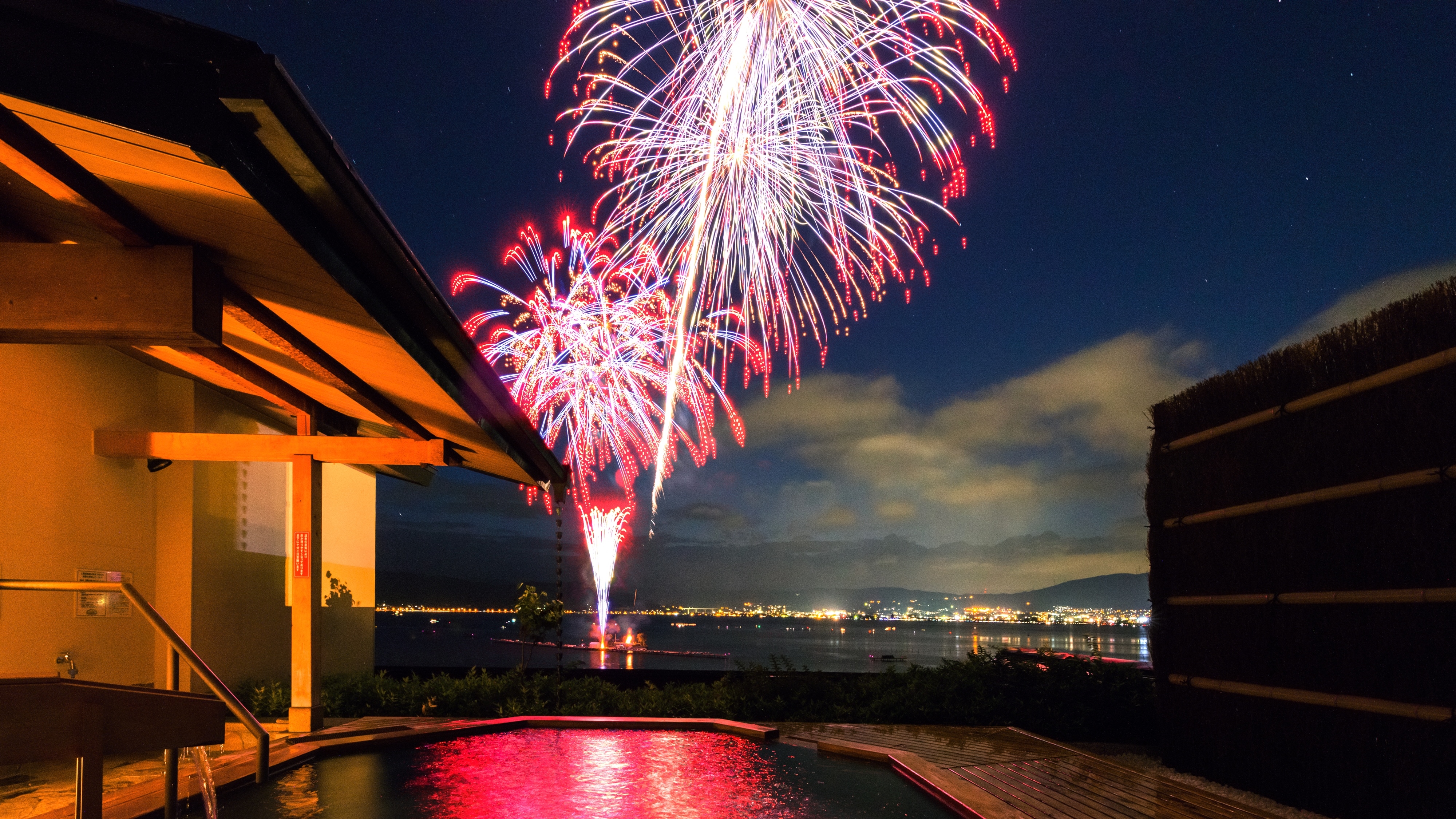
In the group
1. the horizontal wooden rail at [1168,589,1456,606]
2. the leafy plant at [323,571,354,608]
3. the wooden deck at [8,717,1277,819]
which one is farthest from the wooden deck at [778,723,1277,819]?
the leafy plant at [323,571,354,608]

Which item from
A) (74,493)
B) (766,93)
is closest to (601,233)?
(766,93)

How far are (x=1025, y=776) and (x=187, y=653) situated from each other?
5.98 metres

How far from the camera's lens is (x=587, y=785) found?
7453mm

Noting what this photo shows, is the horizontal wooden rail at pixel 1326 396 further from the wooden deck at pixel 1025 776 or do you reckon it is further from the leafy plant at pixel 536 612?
the leafy plant at pixel 536 612

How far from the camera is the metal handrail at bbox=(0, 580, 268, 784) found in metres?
3.71

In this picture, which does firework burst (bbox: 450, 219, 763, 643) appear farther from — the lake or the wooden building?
the lake

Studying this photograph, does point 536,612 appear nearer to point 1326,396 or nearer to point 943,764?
point 943,764

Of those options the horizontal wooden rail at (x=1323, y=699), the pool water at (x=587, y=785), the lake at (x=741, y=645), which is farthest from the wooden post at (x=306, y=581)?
the lake at (x=741, y=645)

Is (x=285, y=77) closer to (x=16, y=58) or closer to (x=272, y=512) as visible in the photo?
(x=16, y=58)

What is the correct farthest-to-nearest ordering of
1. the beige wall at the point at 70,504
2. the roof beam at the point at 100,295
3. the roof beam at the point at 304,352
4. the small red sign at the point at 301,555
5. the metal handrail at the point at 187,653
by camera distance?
the small red sign at the point at 301,555
the beige wall at the point at 70,504
the roof beam at the point at 304,352
the roof beam at the point at 100,295
the metal handrail at the point at 187,653

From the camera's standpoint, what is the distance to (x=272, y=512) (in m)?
13.0

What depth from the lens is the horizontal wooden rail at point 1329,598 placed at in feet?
17.3

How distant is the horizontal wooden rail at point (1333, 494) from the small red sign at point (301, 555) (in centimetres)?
831

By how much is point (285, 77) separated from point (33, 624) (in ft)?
24.1
